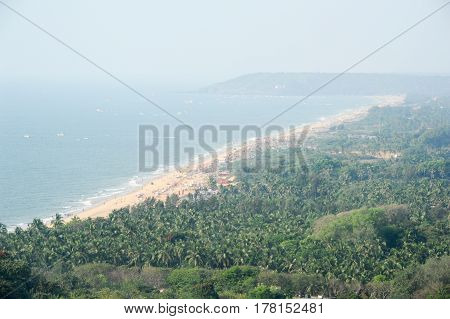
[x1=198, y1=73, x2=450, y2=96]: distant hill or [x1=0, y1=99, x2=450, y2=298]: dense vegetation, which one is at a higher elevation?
[x1=198, y1=73, x2=450, y2=96]: distant hill

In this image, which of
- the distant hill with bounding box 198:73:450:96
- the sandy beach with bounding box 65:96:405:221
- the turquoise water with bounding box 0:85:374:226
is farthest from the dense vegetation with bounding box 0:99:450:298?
the distant hill with bounding box 198:73:450:96

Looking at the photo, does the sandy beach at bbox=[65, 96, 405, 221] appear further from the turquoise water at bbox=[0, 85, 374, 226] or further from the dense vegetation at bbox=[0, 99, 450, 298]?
the dense vegetation at bbox=[0, 99, 450, 298]

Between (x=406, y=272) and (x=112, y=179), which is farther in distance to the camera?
(x=112, y=179)

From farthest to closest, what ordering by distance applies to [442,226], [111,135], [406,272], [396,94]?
[396,94]
[111,135]
[442,226]
[406,272]

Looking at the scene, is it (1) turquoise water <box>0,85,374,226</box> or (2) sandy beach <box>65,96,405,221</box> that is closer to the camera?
(2) sandy beach <box>65,96,405,221</box>
